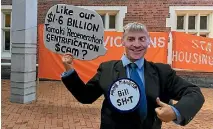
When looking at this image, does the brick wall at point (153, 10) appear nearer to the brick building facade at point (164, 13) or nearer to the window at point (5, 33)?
the brick building facade at point (164, 13)

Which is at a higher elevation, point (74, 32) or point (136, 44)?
point (74, 32)

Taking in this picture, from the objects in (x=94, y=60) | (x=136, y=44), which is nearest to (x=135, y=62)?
(x=136, y=44)

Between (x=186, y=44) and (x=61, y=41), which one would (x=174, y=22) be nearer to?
(x=186, y=44)

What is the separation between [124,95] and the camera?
159 centimetres

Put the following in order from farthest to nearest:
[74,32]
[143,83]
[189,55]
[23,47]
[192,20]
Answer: [192,20]
[189,55]
[23,47]
[74,32]
[143,83]

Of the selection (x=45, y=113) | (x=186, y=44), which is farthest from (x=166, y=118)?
(x=186, y=44)

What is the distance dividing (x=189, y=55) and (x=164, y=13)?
8.65ft

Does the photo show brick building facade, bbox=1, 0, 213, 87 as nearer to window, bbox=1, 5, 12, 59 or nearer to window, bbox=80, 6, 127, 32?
window, bbox=80, 6, 127, 32

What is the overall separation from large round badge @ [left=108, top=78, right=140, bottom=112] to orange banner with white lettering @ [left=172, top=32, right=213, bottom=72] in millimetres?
7158

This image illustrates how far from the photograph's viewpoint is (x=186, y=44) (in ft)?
28.1

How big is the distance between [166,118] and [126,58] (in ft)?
1.43

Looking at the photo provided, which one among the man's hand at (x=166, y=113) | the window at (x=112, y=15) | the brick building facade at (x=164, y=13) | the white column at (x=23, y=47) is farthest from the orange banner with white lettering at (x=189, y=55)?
the man's hand at (x=166, y=113)

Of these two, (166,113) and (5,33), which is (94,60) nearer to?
(5,33)

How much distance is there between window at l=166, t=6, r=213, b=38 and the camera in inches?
419
